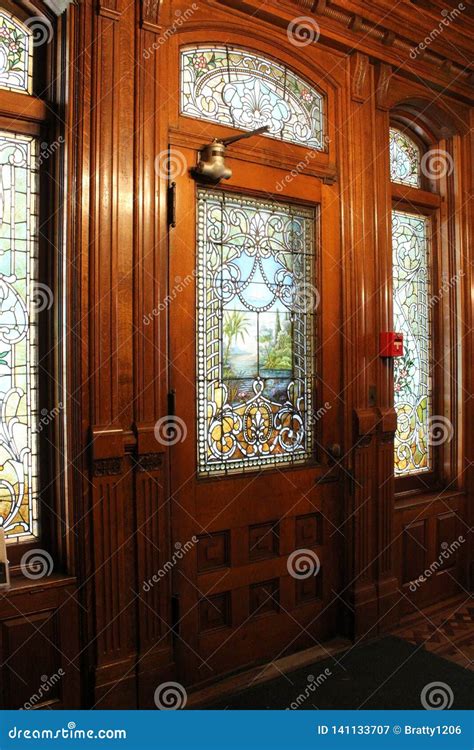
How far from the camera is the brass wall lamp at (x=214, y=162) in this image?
2434 millimetres

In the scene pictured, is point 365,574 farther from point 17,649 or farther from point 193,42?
point 193,42

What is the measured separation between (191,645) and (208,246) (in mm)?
1672

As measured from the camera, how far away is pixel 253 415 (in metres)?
2.71

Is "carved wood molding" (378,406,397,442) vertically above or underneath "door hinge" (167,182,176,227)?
underneath

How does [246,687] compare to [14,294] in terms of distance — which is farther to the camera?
[246,687]

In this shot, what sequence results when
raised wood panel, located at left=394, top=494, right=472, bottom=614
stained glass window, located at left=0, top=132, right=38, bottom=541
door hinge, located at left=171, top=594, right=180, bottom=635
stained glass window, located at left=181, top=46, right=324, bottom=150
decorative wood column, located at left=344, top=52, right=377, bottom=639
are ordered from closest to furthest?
stained glass window, located at left=0, top=132, right=38, bottom=541 → door hinge, located at left=171, top=594, right=180, bottom=635 → stained glass window, located at left=181, top=46, right=324, bottom=150 → decorative wood column, located at left=344, top=52, right=377, bottom=639 → raised wood panel, located at left=394, top=494, right=472, bottom=614

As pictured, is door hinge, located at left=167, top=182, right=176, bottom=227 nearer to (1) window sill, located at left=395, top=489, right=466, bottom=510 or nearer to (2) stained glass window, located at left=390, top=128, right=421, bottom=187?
(2) stained glass window, located at left=390, top=128, right=421, bottom=187

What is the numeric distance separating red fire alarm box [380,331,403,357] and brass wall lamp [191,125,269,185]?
3.81 feet

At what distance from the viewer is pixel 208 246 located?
2.58 metres

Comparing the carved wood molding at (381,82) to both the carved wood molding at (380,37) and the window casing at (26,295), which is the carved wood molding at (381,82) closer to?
the carved wood molding at (380,37)

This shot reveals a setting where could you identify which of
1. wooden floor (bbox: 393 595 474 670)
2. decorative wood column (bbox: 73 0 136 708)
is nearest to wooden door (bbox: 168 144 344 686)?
decorative wood column (bbox: 73 0 136 708)

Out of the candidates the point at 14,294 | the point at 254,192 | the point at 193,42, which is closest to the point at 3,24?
the point at 193,42

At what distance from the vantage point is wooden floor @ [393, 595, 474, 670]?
9.31ft

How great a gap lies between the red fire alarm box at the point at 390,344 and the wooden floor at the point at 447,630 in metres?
1.41
